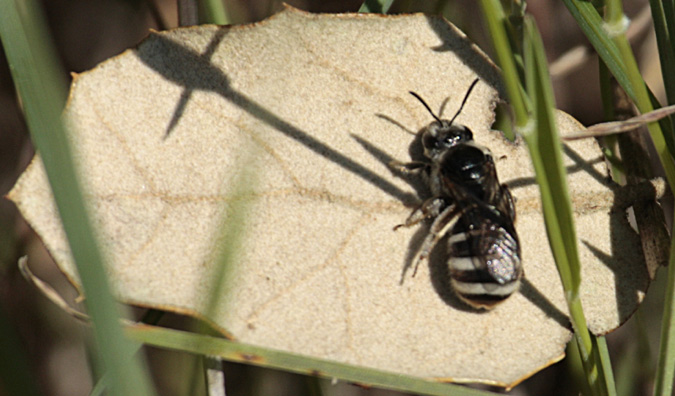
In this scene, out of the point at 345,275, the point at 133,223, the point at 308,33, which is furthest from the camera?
the point at 308,33

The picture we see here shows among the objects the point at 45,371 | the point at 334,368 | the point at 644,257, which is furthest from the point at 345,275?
the point at 45,371

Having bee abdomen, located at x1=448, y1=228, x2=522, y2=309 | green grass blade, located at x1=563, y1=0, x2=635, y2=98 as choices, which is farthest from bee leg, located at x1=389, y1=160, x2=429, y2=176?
green grass blade, located at x1=563, y1=0, x2=635, y2=98

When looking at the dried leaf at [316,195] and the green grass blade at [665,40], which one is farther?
the green grass blade at [665,40]

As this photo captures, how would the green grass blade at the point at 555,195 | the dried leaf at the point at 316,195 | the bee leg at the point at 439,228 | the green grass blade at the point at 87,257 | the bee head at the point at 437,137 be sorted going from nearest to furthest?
the green grass blade at the point at 87,257, the green grass blade at the point at 555,195, the dried leaf at the point at 316,195, the bee leg at the point at 439,228, the bee head at the point at 437,137

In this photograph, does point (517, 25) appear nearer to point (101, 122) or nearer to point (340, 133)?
point (340, 133)

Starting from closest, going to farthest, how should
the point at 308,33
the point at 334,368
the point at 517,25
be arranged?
1. the point at 334,368
2. the point at 308,33
3. the point at 517,25

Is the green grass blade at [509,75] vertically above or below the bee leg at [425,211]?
above

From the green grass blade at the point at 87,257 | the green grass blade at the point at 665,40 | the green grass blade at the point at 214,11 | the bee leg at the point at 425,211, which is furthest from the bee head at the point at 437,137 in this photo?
the green grass blade at the point at 87,257

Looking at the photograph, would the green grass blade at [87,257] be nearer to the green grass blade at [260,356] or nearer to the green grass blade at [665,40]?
the green grass blade at [260,356]
